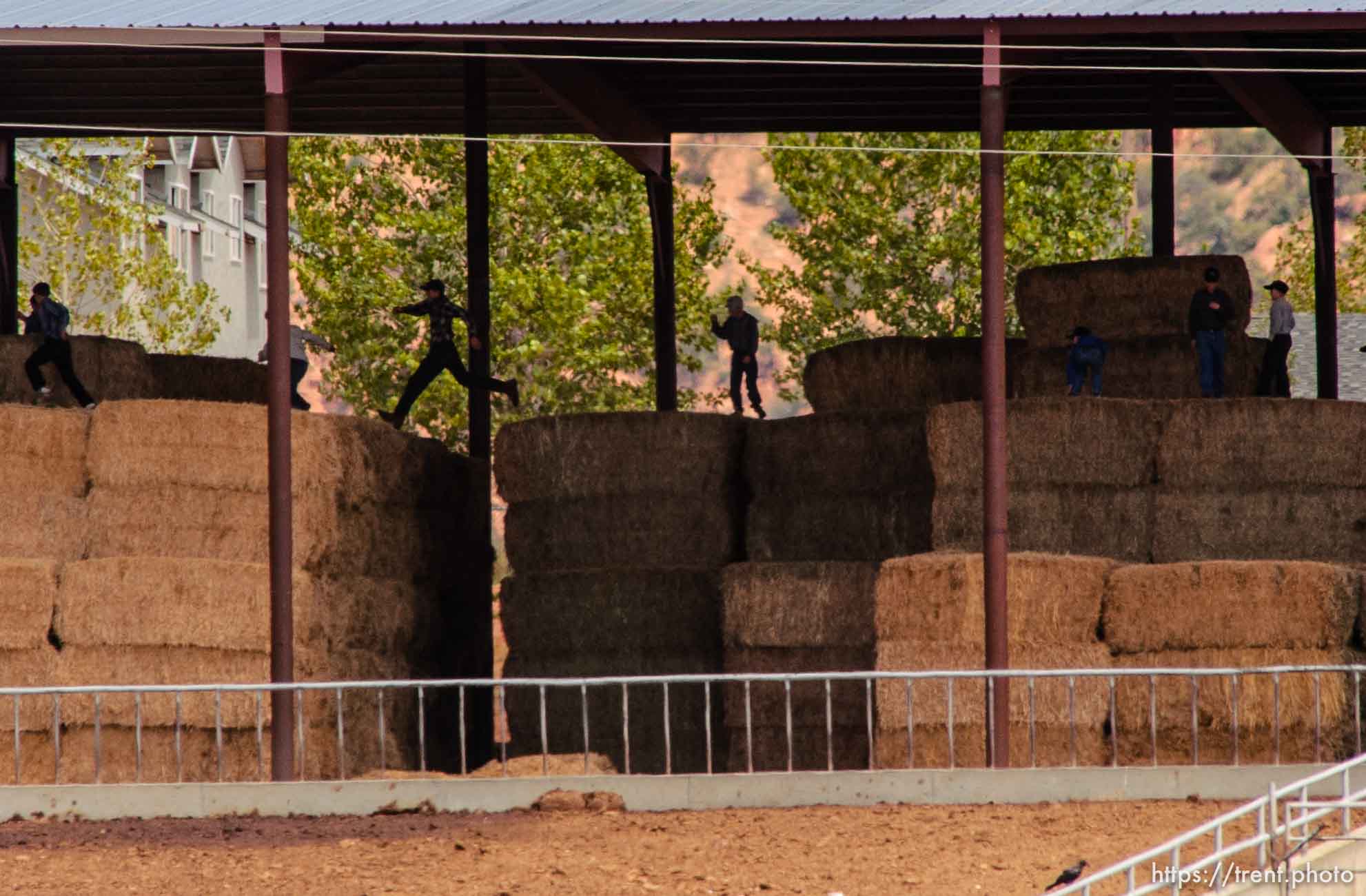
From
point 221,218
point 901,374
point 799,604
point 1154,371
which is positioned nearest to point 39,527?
point 799,604

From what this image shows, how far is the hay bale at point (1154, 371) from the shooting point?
23.9m

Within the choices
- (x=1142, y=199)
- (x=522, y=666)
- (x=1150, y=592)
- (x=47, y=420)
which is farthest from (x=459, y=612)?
(x=1142, y=199)

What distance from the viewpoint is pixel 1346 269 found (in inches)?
3068

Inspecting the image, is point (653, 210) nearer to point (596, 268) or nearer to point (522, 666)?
point (522, 666)

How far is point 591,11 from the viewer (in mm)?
20062

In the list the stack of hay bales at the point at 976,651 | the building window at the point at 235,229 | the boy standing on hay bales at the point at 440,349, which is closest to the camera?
the stack of hay bales at the point at 976,651

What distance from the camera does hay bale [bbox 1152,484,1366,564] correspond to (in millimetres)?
20969

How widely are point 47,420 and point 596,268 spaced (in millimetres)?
38952

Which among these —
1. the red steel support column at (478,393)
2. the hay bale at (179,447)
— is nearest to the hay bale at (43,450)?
the hay bale at (179,447)

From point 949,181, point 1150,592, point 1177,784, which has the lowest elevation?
point 1177,784

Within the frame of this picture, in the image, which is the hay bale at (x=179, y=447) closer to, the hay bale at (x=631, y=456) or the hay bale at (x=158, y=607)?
the hay bale at (x=158, y=607)

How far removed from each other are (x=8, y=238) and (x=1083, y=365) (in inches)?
567

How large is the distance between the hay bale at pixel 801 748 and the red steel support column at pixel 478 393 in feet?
11.6

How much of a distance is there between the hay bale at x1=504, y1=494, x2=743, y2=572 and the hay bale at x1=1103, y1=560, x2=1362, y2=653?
16.7 feet
